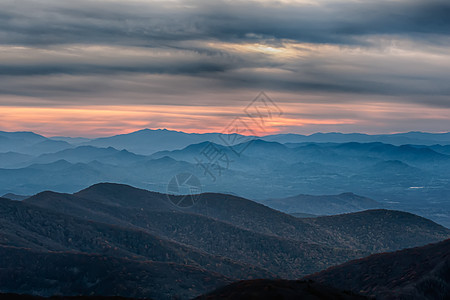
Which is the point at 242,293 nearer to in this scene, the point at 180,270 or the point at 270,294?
the point at 270,294

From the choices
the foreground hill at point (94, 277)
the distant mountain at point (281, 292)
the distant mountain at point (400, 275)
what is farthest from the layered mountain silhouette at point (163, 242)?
the distant mountain at point (281, 292)

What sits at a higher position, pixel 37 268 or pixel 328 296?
pixel 328 296

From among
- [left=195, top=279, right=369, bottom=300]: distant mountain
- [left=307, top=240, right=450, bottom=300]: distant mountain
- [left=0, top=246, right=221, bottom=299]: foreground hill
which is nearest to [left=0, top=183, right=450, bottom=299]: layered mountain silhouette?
[left=0, top=246, right=221, bottom=299]: foreground hill

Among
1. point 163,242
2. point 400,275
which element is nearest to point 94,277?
point 163,242

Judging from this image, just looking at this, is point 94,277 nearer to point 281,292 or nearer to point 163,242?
point 163,242

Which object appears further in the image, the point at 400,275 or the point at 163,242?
the point at 163,242

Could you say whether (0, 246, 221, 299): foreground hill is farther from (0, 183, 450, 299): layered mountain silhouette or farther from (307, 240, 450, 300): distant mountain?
(307, 240, 450, 300): distant mountain

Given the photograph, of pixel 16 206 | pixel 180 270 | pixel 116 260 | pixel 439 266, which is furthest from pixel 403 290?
pixel 16 206
